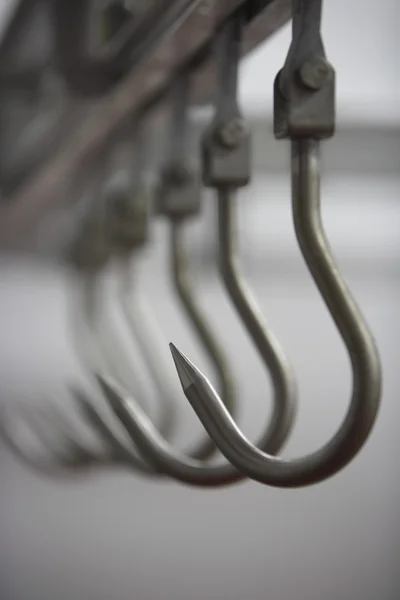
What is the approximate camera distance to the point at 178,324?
1526 mm

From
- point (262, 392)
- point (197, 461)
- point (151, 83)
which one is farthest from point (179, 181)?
point (262, 392)

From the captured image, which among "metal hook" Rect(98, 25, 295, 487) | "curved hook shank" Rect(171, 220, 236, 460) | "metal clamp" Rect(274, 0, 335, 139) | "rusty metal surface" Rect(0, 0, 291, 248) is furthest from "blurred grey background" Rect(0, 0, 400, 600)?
"metal clamp" Rect(274, 0, 335, 139)

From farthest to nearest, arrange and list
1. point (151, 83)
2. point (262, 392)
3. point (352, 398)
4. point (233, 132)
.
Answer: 1. point (262, 392)
2. point (151, 83)
3. point (233, 132)
4. point (352, 398)

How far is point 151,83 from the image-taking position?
55 centimetres

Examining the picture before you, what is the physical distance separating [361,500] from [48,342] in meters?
0.67

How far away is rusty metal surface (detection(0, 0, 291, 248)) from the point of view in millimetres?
412

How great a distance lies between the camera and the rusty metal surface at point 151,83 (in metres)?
0.41

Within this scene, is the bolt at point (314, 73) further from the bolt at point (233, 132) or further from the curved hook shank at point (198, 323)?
the curved hook shank at point (198, 323)

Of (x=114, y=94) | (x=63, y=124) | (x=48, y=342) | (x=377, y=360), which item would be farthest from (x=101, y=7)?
(x=48, y=342)

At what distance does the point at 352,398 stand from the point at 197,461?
5.6 inches

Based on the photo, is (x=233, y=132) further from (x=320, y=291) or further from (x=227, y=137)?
(x=320, y=291)

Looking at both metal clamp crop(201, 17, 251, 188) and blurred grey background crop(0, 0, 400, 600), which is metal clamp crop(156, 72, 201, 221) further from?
blurred grey background crop(0, 0, 400, 600)

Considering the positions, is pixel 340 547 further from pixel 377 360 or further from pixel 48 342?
pixel 377 360

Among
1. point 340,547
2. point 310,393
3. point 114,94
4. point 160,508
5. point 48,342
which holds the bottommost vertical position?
point 340,547
